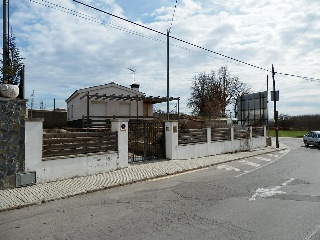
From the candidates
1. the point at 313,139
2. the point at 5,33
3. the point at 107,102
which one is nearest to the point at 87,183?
the point at 5,33

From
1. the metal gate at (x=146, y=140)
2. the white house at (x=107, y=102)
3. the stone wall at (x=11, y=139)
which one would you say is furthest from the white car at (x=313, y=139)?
the stone wall at (x=11, y=139)

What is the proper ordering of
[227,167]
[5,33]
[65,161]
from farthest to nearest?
1. [227,167]
2. [65,161]
3. [5,33]

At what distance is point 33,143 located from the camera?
30.2 feet

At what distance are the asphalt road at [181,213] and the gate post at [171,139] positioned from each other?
501 cm

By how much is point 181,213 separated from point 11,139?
18.1ft

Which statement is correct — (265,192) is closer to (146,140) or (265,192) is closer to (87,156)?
(87,156)

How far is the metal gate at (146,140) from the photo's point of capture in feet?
46.4

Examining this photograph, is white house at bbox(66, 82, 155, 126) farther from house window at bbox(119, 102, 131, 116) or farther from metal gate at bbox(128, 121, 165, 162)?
metal gate at bbox(128, 121, 165, 162)

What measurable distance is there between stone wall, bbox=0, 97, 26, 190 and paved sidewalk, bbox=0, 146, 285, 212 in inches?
20.3

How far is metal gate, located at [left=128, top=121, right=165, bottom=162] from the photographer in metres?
14.1

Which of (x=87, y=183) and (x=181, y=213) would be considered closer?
(x=181, y=213)

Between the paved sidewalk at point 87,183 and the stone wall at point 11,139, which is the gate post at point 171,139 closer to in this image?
the paved sidewalk at point 87,183

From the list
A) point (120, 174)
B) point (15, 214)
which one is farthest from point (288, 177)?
point (15, 214)

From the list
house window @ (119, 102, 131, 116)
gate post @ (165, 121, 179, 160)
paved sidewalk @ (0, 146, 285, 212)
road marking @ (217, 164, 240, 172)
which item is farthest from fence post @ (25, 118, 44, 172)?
house window @ (119, 102, 131, 116)
